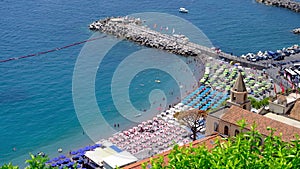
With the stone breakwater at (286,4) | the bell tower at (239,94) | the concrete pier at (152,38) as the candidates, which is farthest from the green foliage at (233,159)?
the stone breakwater at (286,4)

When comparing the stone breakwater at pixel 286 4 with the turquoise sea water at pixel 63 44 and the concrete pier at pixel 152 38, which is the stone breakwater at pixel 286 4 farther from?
the concrete pier at pixel 152 38

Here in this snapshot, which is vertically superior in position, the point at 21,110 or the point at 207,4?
the point at 207,4

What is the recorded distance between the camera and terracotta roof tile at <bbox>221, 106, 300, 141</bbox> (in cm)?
3247

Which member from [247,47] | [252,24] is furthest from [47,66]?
[252,24]

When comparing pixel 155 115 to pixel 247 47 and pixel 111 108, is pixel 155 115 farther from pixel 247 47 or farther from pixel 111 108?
pixel 247 47

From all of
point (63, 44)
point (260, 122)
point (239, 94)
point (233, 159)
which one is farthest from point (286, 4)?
point (233, 159)

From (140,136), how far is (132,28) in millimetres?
39722

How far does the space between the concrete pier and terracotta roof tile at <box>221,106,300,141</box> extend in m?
30.3

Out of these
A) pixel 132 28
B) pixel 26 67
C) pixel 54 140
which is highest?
pixel 132 28

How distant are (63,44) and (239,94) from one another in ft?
145

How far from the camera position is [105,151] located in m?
41.1

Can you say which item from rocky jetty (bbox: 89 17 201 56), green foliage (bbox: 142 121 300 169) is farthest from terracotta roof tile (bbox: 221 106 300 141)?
rocky jetty (bbox: 89 17 201 56)

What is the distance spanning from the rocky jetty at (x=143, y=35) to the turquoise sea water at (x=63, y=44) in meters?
2.47

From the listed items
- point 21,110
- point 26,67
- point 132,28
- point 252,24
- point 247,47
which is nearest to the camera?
point 21,110
